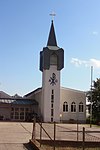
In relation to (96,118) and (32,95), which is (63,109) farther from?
(32,95)

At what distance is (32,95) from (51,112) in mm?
13005

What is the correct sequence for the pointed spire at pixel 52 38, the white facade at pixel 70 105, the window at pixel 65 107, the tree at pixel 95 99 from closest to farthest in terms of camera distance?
the white facade at pixel 70 105 → the window at pixel 65 107 → the pointed spire at pixel 52 38 → the tree at pixel 95 99

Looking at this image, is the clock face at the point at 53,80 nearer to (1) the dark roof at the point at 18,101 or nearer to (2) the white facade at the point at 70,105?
(2) the white facade at the point at 70,105

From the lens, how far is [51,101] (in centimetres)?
5569

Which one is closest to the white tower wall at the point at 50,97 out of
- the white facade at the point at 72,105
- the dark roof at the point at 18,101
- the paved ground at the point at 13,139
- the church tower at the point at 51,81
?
the church tower at the point at 51,81

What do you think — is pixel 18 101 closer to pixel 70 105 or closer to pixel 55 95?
pixel 55 95

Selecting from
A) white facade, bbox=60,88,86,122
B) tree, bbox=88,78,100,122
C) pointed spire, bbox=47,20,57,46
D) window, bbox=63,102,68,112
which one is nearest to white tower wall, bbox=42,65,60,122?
white facade, bbox=60,88,86,122

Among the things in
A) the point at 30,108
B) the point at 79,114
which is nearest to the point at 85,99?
the point at 79,114

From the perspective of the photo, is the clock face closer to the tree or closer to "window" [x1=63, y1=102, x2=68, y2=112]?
"window" [x1=63, y1=102, x2=68, y2=112]

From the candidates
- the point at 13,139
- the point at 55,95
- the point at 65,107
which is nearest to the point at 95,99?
the point at 65,107

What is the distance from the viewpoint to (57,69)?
2233 inches

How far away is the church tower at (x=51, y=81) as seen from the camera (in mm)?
55344

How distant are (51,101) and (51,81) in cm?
347

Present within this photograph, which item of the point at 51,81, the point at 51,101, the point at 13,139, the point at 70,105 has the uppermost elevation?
the point at 51,81
